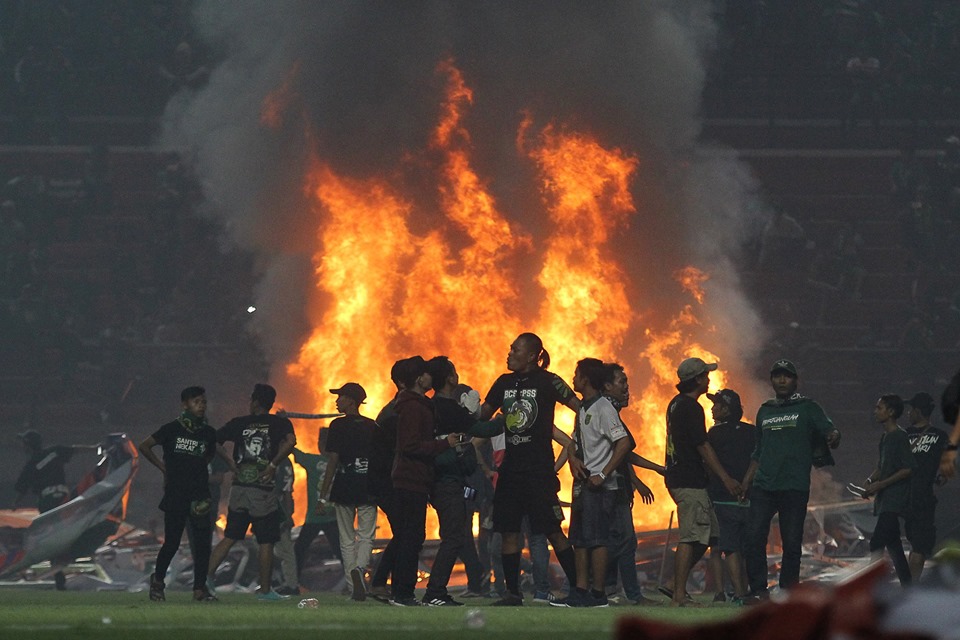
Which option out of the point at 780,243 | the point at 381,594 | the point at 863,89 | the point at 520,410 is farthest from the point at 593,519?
the point at 863,89

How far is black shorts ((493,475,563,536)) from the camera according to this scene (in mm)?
9586

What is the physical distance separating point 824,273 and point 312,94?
8794 millimetres

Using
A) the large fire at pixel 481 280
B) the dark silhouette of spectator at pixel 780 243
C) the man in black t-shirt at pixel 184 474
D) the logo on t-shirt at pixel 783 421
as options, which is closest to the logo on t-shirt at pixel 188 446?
the man in black t-shirt at pixel 184 474

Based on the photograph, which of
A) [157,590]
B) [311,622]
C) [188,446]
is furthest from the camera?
[188,446]

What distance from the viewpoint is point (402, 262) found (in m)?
20.1

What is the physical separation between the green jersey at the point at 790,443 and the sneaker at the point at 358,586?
2876 millimetres

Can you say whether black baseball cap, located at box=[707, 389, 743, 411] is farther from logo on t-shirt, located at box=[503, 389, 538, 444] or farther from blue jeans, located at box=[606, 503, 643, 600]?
logo on t-shirt, located at box=[503, 389, 538, 444]

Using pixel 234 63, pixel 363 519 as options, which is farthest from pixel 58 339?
pixel 363 519

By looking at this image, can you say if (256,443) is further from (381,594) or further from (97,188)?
(97,188)

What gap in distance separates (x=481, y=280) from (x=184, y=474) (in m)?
9.50

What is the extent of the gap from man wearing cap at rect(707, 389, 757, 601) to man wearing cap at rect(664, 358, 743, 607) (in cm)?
178

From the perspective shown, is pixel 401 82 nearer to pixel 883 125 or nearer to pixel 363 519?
pixel 883 125

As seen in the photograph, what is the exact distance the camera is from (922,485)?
36.2 feet

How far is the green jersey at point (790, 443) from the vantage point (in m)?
9.66
